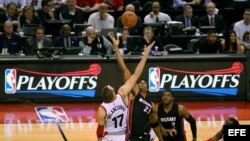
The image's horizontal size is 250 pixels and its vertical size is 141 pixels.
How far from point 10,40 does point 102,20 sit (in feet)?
8.88

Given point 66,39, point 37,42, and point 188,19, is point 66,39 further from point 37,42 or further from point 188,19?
point 188,19

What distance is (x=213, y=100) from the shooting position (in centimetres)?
1900

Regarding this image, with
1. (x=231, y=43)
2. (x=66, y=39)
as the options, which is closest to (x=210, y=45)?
(x=231, y=43)

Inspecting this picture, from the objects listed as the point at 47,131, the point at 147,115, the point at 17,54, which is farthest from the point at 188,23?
the point at 147,115

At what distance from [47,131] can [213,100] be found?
4.54 m

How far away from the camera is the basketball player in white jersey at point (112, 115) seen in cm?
1174

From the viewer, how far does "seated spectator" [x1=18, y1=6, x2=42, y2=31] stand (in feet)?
67.6

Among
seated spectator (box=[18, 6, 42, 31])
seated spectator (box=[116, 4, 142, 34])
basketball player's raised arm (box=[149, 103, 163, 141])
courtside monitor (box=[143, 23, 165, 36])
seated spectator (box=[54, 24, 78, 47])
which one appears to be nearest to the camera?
basketball player's raised arm (box=[149, 103, 163, 141])

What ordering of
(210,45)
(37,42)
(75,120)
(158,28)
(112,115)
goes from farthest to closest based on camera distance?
(158,28) < (210,45) < (37,42) < (75,120) < (112,115)

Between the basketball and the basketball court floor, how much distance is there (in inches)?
109

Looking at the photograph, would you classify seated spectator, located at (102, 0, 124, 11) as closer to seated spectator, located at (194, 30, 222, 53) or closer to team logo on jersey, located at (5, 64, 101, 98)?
seated spectator, located at (194, 30, 222, 53)

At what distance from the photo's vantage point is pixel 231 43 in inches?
770

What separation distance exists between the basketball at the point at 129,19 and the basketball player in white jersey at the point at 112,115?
28.6 feet

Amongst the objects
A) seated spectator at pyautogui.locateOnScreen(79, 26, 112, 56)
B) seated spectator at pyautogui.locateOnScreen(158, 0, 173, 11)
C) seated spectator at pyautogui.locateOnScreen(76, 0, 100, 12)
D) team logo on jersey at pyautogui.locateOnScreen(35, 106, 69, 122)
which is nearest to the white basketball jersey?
team logo on jersey at pyautogui.locateOnScreen(35, 106, 69, 122)
